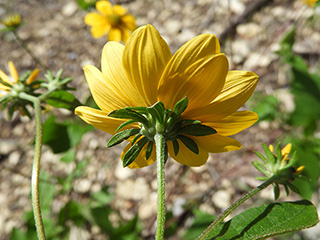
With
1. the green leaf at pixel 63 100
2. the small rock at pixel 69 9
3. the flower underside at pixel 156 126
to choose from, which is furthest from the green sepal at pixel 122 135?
the small rock at pixel 69 9

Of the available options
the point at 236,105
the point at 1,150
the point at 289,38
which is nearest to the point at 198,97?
the point at 236,105

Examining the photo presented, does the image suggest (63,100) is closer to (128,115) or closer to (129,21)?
(128,115)

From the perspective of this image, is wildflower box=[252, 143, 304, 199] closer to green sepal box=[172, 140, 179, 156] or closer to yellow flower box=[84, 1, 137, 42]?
green sepal box=[172, 140, 179, 156]

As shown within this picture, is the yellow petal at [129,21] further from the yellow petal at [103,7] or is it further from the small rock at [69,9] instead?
the small rock at [69,9]

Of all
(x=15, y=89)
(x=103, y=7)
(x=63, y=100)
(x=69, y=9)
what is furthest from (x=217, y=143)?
(x=69, y=9)

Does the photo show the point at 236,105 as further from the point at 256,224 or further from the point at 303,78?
the point at 303,78

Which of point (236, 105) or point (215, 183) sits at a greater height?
point (236, 105)

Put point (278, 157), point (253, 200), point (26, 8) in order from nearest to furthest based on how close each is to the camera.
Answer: point (278, 157) → point (253, 200) → point (26, 8)

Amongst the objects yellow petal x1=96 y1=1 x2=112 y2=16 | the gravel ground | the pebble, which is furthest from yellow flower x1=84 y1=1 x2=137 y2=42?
the pebble
